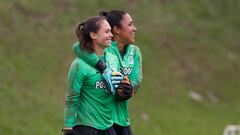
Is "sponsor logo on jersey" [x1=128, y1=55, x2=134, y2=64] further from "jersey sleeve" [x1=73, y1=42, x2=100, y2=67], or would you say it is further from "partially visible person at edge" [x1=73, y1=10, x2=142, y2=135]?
"jersey sleeve" [x1=73, y1=42, x2=100, y2=67]

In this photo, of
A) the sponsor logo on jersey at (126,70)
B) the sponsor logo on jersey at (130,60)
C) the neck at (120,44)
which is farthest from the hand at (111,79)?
the neck at (120,44)

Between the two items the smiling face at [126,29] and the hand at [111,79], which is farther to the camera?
the smiling face at [126,29]

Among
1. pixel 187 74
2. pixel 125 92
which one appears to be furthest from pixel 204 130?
pixel 125 92

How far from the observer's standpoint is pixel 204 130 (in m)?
21.8

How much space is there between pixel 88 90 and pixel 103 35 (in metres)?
0.55

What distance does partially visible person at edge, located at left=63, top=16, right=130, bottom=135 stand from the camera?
7.53 m

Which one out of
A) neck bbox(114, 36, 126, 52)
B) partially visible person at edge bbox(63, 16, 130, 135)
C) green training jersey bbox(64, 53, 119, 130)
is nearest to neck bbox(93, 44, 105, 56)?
partially visible person at edge bbox(63, 16, 130, 135)

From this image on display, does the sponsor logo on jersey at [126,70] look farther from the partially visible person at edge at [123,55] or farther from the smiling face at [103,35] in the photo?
the smiling face at [103,35]

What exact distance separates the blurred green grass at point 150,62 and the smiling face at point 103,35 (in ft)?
29.5

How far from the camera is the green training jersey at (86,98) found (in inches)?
296

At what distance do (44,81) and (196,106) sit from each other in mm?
6001

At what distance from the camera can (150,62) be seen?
81.0ft

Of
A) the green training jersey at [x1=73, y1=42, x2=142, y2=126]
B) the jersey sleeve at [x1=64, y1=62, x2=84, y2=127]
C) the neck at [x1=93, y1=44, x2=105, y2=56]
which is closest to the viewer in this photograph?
the jersey sleeve at [x1=64, y1=62, x2=84, y2=127]

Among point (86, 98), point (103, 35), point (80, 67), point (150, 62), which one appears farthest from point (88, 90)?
point (150, 62)
